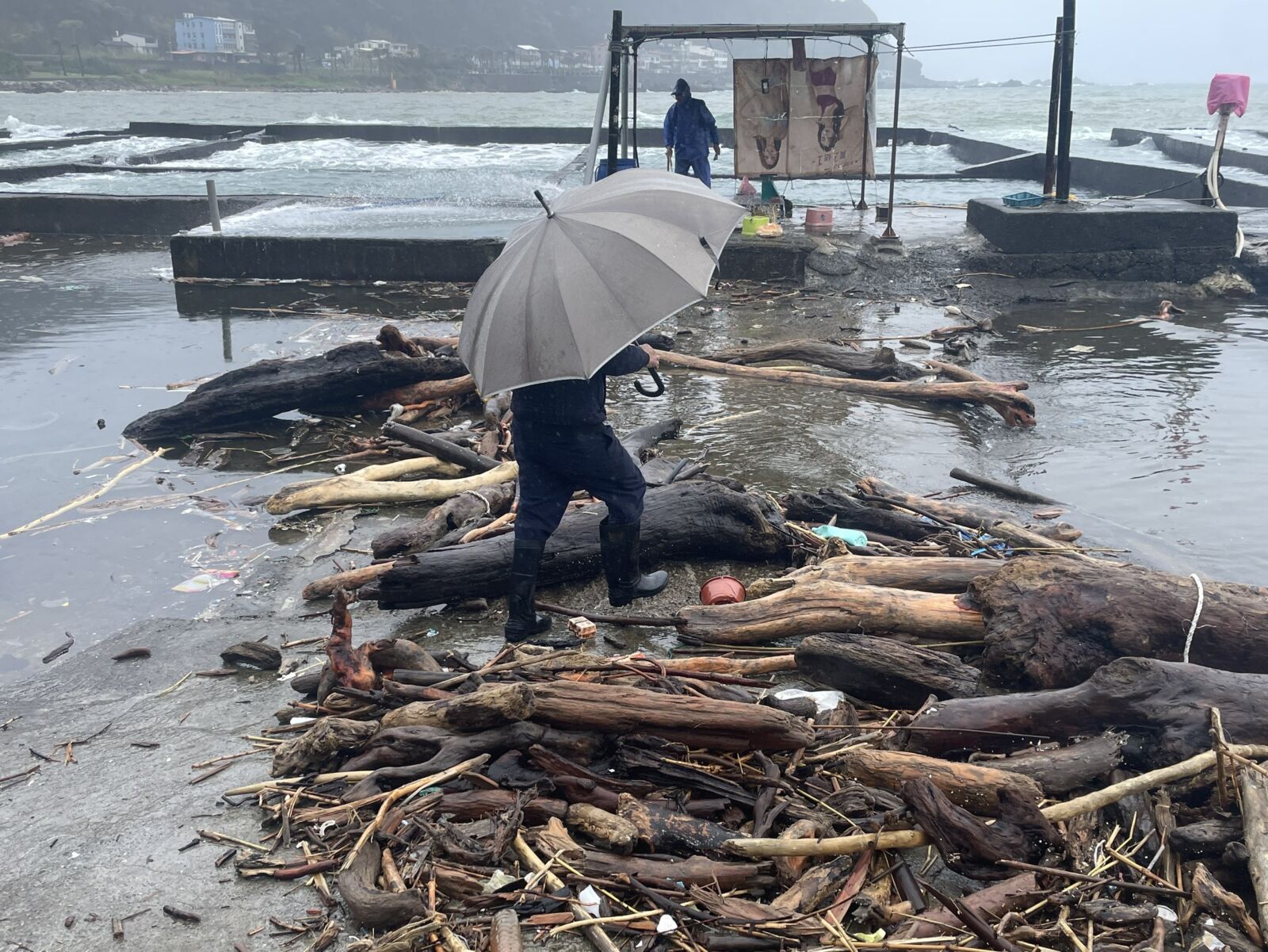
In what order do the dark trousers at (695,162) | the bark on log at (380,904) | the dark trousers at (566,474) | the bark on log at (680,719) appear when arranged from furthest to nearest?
the dark trousers at (695,162)
the dark trousers at (566,474)
the bark on log at (680,719)
the bark on log at (380,904)

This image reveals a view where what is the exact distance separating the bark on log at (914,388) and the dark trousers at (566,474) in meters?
4.22

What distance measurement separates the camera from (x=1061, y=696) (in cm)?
336

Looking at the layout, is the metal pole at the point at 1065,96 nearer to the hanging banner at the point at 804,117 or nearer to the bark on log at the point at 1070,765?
the hanging banner at the point at 804,117

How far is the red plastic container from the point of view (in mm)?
4840

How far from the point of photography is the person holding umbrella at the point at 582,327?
13.6 feet

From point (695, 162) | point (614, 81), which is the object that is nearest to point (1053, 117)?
point (695, 162)

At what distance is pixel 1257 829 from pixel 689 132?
43.9 ft

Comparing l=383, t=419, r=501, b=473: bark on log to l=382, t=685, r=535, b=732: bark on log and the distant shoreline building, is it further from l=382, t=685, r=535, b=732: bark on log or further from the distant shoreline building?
the distant shoreline building

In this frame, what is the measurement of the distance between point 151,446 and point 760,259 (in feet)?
26.9

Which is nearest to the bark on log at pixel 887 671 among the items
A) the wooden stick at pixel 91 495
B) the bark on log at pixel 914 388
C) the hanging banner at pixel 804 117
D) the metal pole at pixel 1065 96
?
→ the bark on log at pixel 914 388

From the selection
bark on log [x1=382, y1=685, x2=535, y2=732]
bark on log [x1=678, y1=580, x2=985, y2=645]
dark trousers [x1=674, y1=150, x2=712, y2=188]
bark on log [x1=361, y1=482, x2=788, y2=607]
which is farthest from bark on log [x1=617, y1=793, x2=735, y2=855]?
dark trousers [x1=674, y1=150, x2=712, y2=188]

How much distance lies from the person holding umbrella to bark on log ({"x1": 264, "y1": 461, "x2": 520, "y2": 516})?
164 centimetres

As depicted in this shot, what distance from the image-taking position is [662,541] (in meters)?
5.38

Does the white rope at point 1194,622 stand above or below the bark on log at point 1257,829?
above
